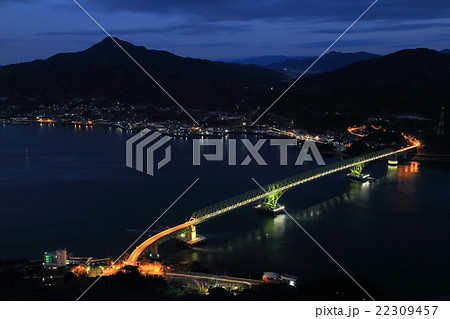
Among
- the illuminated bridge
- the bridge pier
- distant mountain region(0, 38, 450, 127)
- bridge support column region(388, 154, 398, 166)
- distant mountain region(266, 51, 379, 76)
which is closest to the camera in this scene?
the illuminated bridge

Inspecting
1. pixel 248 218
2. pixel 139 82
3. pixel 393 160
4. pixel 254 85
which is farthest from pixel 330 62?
pixel 248 218

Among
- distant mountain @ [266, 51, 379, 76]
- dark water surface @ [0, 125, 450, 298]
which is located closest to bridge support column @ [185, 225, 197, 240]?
dark water surface @ [0, 125, 450, 298]

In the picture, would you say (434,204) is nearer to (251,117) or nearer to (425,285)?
(425,285)

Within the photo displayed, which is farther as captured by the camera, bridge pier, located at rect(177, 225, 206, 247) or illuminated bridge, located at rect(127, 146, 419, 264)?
bridge pier, located at rect(177, 225, 206, 247)

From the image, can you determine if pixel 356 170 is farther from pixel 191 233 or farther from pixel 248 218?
pixel 191 233

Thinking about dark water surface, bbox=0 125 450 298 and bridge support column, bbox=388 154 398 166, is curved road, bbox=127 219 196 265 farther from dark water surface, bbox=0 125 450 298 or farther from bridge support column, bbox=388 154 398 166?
bridge support column, bbox=388 154 398 166

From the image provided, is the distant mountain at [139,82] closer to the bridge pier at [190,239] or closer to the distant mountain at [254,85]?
the distant mountain at [254,85]
